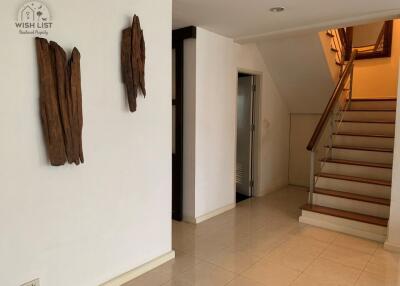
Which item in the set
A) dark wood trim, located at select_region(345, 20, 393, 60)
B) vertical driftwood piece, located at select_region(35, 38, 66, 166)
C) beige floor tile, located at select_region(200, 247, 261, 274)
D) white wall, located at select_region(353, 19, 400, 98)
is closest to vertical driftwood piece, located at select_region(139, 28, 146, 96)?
vertical driftwood piece, located at select_region(35, 38, 66, 166)

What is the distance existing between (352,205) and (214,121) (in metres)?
1.93

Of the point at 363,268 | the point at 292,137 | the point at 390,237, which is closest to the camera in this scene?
the point at 363,268

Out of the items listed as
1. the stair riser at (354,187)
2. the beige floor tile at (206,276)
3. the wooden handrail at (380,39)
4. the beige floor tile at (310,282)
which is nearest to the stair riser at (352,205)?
the stair riser at (354,187)

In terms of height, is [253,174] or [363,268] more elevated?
[253,174]

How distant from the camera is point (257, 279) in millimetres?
2459

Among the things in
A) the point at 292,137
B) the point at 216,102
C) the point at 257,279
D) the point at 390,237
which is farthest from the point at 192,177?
the point at 292,137

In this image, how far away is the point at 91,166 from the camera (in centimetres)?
211

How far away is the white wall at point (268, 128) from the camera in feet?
14.6

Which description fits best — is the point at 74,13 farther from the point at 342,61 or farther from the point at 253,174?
the point at 342,61

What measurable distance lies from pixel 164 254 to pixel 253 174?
100 inches

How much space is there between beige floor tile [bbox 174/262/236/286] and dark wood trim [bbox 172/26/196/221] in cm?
118

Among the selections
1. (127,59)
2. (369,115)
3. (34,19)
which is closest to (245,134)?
(369,115)

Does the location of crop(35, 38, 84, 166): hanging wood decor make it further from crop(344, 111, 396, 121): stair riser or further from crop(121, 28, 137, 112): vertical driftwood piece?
crop(344, 111, 396, 121): stair riser

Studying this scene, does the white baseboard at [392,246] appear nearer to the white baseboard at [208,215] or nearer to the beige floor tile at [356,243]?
the beige floor tile at [356,243]
